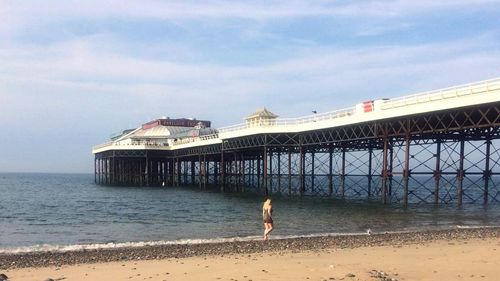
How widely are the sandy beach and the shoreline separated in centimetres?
4

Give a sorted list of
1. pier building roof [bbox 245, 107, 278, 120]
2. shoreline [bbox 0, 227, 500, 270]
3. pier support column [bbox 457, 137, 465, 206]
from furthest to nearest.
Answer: pier building roof [bbox 245, 107, 278, 120], pier support column [bbox 457, 137, 465, 206], shoreline [bbox 0, 227, 500, 270]

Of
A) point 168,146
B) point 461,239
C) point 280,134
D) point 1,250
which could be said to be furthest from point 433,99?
point 168,146

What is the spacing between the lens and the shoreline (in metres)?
15.4

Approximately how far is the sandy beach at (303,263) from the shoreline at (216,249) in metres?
0.04

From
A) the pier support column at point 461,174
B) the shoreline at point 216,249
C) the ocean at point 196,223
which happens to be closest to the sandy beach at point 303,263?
the shoreline at point 216,249

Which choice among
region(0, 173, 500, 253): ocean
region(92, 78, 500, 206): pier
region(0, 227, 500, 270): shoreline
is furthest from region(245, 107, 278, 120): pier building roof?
region(0, 227, 500, 270): shoreline

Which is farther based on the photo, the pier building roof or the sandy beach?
the pier building roof

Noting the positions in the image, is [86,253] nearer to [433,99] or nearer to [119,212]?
[119,212]

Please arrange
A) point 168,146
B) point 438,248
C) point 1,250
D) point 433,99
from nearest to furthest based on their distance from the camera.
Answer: point 438,248, point 1,250, point 433,99, point 168,146

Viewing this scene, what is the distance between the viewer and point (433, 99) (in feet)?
100

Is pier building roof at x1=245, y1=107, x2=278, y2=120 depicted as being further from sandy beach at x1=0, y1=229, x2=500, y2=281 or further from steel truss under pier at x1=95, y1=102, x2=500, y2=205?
sandy beach at x1=0, y1=229, x2=500, y2=281

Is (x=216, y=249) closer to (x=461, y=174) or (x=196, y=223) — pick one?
(x=196, y=223)

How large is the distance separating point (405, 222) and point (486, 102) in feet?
24.3

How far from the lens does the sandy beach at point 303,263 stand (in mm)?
12078
